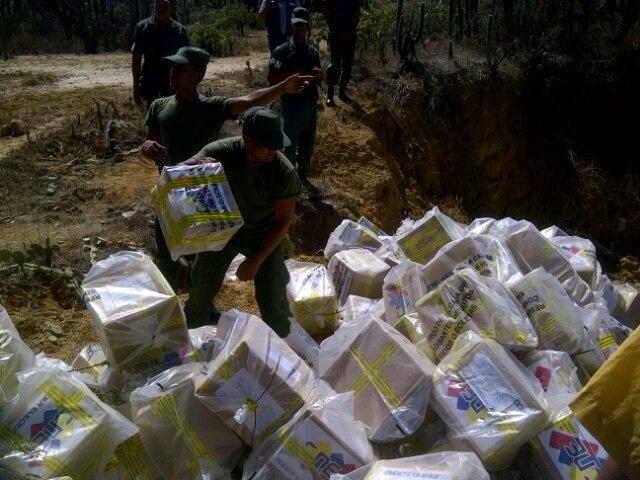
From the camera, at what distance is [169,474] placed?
2346 mm

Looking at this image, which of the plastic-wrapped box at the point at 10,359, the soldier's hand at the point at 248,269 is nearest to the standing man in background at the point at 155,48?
the soldier's hand at the point at 248,269

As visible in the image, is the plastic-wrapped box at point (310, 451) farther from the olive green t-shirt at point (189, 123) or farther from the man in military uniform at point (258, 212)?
the olive green t-shirt at point (189, 123)

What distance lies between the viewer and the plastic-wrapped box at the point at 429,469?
1.96 meters

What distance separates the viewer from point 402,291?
11.3 ft

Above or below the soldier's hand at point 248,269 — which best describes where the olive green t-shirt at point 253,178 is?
above

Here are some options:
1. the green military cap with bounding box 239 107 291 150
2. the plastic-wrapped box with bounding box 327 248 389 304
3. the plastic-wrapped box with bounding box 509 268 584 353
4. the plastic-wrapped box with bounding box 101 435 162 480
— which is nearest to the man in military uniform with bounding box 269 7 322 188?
the plastic-wrapped box with bounding box 327 248 389 304

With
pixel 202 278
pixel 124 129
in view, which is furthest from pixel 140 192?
pixel 202 278

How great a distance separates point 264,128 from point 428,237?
1719 millimetres

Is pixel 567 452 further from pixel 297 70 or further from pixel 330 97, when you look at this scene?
pixel 330 97

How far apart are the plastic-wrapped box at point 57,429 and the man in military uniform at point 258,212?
1.05m

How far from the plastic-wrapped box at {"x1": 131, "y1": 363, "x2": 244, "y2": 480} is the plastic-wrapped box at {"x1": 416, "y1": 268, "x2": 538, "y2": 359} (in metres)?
1.14

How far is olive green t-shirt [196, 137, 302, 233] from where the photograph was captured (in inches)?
115

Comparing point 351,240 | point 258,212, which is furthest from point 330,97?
point 258,212

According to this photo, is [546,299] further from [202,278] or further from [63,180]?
[63,180]
